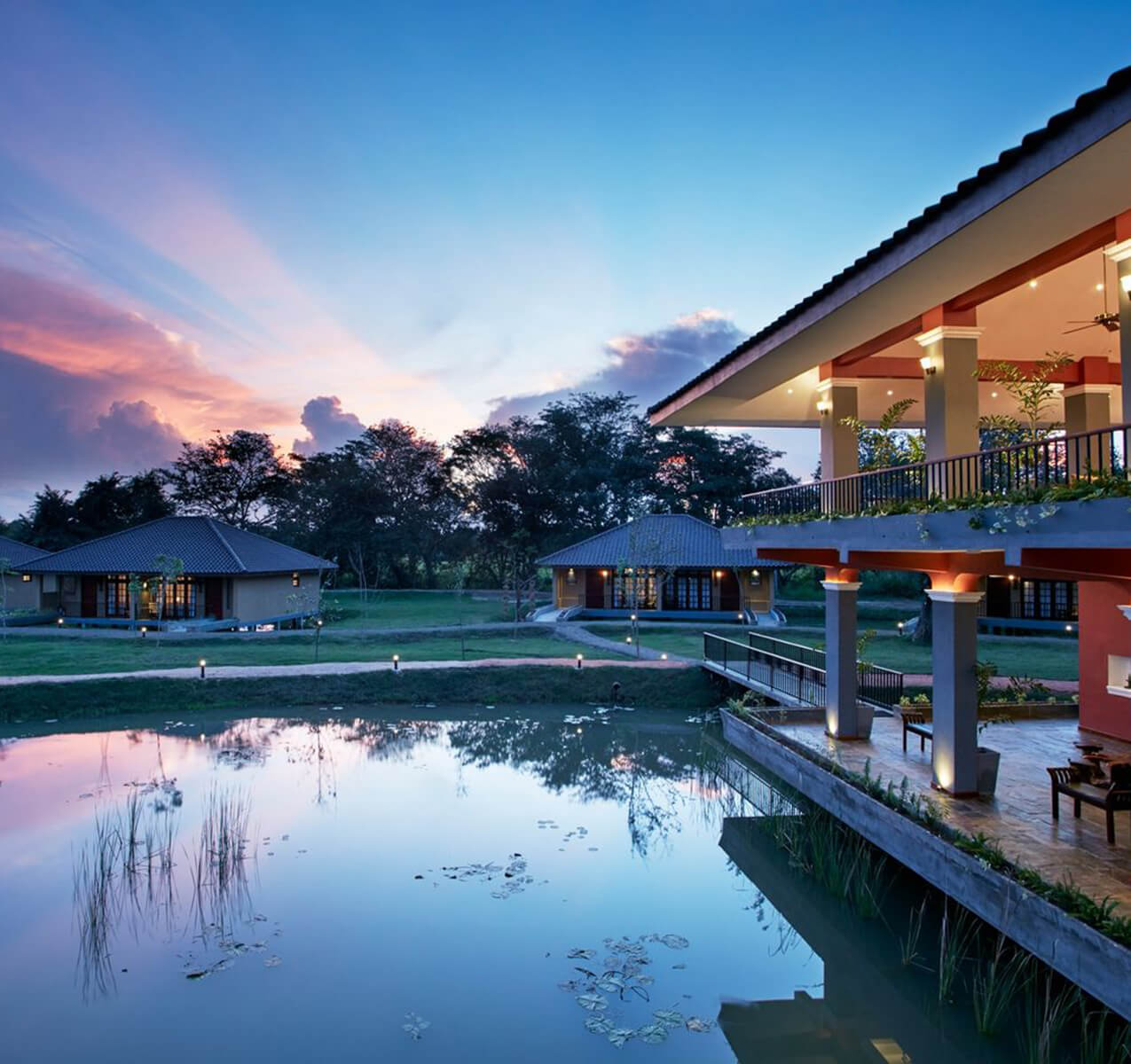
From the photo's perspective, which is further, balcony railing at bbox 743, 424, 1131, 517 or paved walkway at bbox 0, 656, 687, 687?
paved walkway at bbox 0, 656, 687, 687

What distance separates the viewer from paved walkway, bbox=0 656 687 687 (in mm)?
19891

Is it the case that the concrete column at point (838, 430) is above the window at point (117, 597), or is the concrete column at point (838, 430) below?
above

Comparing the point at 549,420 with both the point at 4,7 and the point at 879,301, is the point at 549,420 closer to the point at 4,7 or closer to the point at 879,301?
the point at 4,7

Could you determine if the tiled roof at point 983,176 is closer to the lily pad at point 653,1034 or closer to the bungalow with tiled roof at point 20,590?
the lily pad at point 653,1034

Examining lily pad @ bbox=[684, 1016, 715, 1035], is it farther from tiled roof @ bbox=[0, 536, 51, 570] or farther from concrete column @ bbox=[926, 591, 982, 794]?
tiled roof @ bbox=[0, 536, 51, 570]

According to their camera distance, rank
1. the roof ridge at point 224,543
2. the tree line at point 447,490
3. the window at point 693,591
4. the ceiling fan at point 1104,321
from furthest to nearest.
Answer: the tree line at point 447,490 < the window at point 693,591 < the roof ridge at point 224,543 < the ceiling fan at point 1104,321

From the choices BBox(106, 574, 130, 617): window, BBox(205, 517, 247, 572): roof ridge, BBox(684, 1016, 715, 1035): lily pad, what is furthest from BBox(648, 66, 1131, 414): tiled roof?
BBox(106, 574, 130, 617): window

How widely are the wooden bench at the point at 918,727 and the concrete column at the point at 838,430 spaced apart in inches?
142

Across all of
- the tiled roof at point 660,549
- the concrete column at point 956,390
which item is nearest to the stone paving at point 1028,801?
the concrete column at point 956,390

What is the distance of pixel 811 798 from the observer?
1120cm

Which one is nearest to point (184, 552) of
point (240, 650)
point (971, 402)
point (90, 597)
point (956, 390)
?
point (90, 597)

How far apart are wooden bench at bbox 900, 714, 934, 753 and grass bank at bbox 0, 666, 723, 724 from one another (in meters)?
7.91

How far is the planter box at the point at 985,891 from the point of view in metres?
5.58

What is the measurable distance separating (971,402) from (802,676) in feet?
24.8
